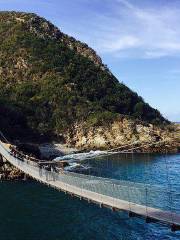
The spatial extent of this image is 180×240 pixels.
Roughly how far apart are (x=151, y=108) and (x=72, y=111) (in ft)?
71.2

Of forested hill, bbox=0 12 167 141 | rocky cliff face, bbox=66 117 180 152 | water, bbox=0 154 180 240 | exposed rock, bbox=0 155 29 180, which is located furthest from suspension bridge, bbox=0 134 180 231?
forested hill, bbox=0 12 167 141

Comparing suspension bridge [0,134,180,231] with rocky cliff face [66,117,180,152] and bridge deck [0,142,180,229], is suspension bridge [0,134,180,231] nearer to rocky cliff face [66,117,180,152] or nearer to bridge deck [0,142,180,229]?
bridge deck [0,142,180,229]

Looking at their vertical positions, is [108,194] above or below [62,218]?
above

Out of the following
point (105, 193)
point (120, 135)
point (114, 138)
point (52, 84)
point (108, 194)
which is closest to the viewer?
point (108, 194)

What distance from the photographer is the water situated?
2822 cm

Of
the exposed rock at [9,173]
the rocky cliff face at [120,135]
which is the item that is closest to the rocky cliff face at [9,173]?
the exposed rock at [9,173]

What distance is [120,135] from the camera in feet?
247

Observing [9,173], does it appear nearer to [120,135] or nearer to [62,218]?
[62,218]

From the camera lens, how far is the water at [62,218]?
92.6ft

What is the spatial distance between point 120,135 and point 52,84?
735 inches

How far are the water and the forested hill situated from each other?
31.8 meters

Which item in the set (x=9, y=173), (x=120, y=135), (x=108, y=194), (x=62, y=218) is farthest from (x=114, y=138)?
(x=108, y=194)

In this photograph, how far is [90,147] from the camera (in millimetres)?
72750

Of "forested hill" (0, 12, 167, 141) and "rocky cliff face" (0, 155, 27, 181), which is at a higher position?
"forested hill" (0, 12, 167, 141)
